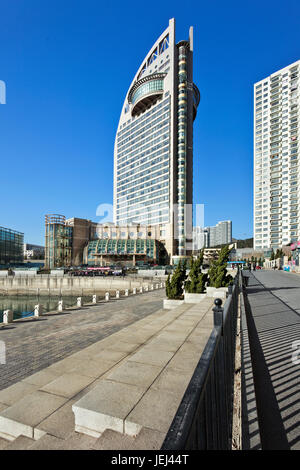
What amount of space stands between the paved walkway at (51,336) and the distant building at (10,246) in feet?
281

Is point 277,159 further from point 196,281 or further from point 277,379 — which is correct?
point 277,379

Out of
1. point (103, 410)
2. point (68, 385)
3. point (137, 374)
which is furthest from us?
point (68, 385)

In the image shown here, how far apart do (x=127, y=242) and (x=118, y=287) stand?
4405cm

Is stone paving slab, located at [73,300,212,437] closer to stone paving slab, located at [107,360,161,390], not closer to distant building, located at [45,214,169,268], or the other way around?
stone paving slab, located at [107,360,161,390]

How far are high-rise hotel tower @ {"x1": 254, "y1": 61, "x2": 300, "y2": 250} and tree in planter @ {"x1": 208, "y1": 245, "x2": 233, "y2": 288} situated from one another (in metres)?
84.4

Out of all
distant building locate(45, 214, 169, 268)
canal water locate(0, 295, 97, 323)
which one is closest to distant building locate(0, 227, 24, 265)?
distant building locate(45, 214, 169, 268)

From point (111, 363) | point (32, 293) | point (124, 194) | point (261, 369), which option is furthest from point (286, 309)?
point (124, 194)

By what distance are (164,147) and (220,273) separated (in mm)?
84666

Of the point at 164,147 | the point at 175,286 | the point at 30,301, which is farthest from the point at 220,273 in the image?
the point at 164,147

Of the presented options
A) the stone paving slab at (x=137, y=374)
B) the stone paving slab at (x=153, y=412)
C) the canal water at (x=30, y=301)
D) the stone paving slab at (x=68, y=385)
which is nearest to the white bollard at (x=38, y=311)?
the stone paving slab at (x=68, y=385)

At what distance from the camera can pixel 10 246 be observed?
9156 centimetres

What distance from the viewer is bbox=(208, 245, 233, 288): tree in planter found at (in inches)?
556

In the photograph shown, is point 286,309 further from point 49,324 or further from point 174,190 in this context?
point 174,190
